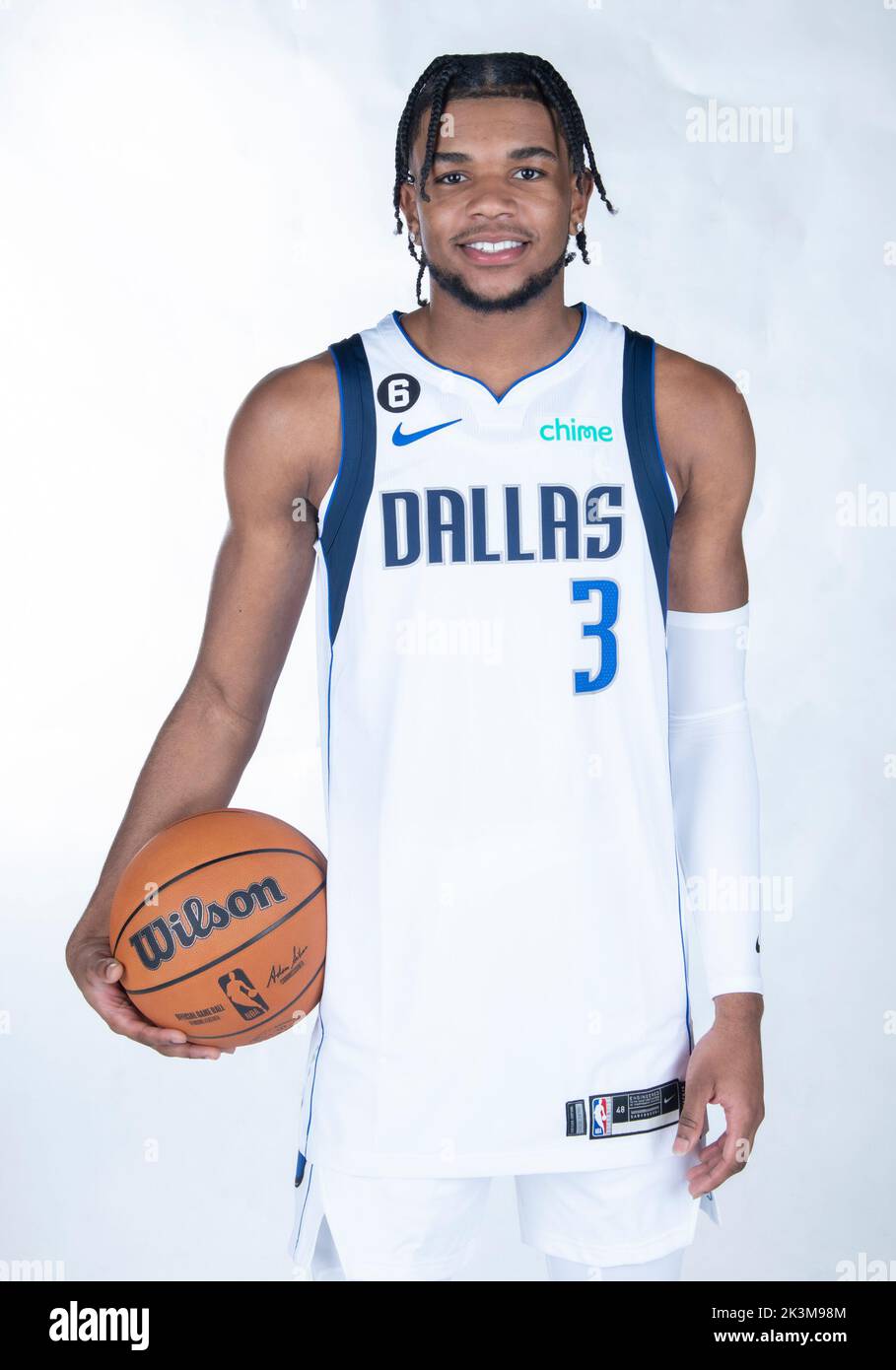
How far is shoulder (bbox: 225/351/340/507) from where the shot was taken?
204 centimetres

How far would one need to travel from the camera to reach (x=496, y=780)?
6.51 feet

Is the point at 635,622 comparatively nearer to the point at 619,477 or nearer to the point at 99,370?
the point at 619,477

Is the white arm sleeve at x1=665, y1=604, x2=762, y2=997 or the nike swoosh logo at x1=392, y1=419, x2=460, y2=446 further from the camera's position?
the white arm sleeve at x1=665, y1=604, x2=762, y2=997

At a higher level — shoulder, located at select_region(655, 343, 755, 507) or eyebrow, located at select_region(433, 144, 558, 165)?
eyebrow, located at select_region(433, 144, 558, 165)

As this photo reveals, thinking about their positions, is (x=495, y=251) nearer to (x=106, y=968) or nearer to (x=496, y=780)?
(x=496, y=780)

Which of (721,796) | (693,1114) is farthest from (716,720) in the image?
(693,1114)

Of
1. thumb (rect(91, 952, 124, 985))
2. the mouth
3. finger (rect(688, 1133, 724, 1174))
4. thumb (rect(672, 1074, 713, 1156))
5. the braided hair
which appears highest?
the braided hair

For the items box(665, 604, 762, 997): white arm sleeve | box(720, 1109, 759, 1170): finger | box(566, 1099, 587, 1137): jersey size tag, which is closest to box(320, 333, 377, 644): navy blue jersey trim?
box(665, 604, 762, 997): white arm sleeve

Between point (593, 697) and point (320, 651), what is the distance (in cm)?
40

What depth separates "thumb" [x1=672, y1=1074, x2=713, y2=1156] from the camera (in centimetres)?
202

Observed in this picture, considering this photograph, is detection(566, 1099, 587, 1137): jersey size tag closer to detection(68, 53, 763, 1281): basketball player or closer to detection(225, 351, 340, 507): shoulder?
detection(68, 53, 763, 1281): basketball player

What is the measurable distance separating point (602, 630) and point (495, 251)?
21.6 inches

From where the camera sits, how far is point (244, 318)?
145 inches

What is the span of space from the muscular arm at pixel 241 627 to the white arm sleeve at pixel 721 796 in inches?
22.9
